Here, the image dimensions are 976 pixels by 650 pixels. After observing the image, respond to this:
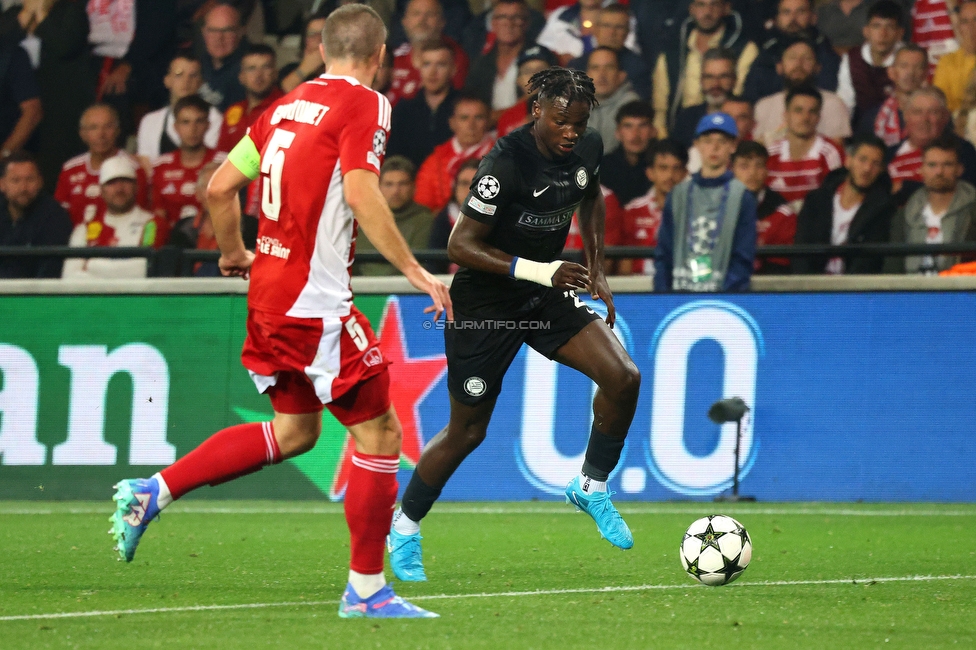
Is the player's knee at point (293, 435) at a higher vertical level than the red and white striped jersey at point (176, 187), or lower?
higher

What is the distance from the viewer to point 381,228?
4953mm

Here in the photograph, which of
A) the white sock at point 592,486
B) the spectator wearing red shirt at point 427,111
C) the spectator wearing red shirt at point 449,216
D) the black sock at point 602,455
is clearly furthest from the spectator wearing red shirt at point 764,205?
the white sock at point 592,486

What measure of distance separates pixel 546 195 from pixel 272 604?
2.32 meters

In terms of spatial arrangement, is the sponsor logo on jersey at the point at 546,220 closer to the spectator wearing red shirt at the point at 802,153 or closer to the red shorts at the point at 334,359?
the red shorts at the point at 334,359

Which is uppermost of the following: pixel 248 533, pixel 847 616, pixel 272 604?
pixel 847 616

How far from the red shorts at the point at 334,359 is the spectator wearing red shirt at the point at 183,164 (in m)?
7.46

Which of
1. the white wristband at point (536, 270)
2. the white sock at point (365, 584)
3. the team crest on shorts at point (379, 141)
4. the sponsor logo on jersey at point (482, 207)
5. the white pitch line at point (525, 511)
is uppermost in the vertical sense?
the team crest on shorts at point (379, 141)

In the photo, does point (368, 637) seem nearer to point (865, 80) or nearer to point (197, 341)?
point (197, 341)

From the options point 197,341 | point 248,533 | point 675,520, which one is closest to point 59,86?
point 197,341

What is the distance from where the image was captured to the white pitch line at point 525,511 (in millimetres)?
9441

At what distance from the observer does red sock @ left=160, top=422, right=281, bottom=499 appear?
5414mm

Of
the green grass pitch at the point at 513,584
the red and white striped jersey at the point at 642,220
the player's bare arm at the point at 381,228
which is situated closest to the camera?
the green grass pitch at the point at 513,584

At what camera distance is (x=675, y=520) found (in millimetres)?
8992

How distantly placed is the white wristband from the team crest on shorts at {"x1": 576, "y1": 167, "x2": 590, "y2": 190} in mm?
517
